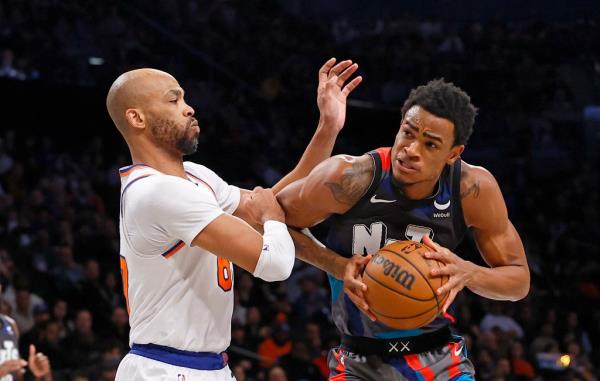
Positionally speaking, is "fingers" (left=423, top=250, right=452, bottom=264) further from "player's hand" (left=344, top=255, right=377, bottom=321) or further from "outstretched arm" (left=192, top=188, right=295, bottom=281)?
"outstretched arm" (left=192, top=188, right=295, bottom=281)

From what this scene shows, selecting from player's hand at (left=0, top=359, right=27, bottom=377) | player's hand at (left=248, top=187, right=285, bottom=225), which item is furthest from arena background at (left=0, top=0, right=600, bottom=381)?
player's hand at (left=248, top=187, right=285, bottom=225)

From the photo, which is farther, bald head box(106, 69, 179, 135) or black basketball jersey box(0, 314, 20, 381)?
Result: black basketball jersey box(0, 314, 20, 381)

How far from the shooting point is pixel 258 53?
14195mm

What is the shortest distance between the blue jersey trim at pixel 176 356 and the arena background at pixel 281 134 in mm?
4183

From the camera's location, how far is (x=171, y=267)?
11.3 ft

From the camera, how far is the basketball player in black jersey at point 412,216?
12.5ft

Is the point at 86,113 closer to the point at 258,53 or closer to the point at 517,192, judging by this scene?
the point at 258,53

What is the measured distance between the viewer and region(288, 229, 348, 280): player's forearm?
3.86 m

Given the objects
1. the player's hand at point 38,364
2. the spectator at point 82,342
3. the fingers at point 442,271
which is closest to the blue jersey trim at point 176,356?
the fingers at point 442,271

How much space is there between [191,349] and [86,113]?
9.26 meters

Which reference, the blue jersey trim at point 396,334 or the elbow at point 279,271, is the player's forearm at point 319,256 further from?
the elbow at point 279,271

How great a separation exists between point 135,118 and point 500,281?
1.67m

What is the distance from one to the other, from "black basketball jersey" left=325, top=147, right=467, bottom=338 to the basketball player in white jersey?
0.45 meters

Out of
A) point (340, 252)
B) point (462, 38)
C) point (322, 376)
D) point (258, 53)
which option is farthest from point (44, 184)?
point (462, 38)
